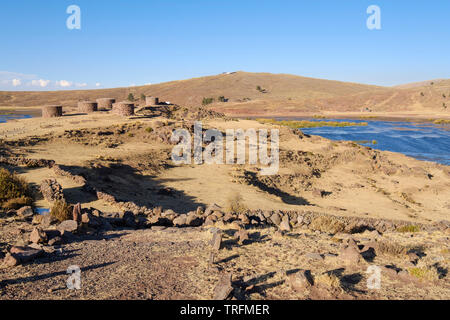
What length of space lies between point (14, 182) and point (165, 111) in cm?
2494

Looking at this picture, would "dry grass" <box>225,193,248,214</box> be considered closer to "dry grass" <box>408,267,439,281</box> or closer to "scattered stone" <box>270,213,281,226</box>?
"scattered stone" <box>270,213,281,226</box>

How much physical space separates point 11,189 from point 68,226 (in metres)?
3.81

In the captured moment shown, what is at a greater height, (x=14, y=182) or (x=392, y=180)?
(x=14, y=182)

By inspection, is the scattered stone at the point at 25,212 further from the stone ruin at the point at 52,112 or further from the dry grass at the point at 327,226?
the stone ruin at the point at 52,112

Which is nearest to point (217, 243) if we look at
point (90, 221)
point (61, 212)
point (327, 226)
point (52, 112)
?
point (90, 221)

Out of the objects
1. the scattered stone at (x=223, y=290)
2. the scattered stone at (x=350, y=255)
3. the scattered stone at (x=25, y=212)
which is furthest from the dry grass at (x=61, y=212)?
the scattered stone at (x=350, y=255)

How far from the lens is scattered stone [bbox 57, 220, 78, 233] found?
323 inches

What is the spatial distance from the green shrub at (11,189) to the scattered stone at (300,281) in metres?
8.75

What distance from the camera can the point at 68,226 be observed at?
27.2ft

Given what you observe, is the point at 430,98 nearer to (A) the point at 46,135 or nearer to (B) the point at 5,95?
(A) the point at 46,135

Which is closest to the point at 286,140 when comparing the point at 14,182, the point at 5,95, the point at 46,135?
the point at 46,135

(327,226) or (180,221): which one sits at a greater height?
(180,221)

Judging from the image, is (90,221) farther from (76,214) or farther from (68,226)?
(68,226)
